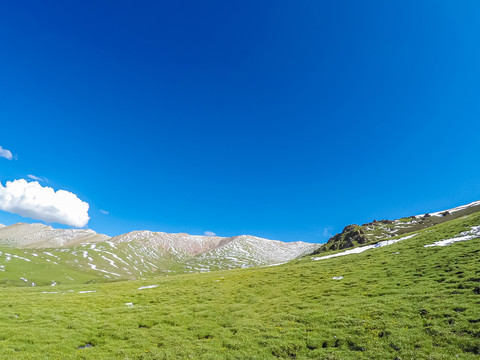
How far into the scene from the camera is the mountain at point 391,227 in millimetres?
115312

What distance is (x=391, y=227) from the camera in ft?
445

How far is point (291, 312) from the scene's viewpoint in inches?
1099

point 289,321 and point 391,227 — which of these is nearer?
point 289,321

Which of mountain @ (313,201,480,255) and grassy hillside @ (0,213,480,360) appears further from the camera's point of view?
mountain @ (313,201,480,255)

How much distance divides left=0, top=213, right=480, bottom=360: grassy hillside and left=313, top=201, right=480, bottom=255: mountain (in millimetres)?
85883

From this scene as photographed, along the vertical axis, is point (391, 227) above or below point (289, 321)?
above

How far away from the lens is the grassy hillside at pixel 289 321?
741 inches

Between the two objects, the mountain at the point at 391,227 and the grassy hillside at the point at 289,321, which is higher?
the mountain at the point at 391,227

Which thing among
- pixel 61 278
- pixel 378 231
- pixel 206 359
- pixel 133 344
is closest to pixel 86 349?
pixel 133 344

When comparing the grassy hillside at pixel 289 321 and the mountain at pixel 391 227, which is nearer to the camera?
the grassy hillside at pixel 289 321

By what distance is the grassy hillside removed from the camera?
741 inches

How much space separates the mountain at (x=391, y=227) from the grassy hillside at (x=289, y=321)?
85883mm

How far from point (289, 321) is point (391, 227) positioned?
140 m

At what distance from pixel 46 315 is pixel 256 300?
27629mm
